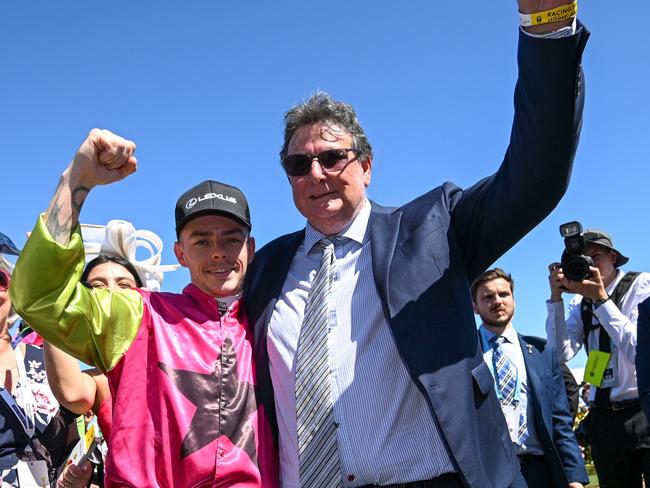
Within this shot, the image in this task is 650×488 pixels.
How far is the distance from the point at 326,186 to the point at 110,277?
1.55 metres

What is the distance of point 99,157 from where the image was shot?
239 centimetres

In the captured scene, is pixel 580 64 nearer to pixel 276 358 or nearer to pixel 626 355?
pixel 276 358

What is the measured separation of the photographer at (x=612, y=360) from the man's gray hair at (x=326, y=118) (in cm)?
279

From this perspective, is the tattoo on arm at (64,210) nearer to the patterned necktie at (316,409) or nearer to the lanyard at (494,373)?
the patterned necktie at (316,409)

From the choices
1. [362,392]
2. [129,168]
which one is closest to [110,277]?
[129,168]

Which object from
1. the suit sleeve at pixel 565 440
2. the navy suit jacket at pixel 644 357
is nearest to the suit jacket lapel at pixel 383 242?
the navy suit jacket at pixel 644 357

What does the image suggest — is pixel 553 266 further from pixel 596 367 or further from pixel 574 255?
pixel 596 367

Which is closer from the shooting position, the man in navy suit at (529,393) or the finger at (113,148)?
the finger at (113,148)

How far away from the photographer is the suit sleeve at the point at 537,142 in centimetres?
222

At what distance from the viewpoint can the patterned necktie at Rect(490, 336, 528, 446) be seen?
5004mm

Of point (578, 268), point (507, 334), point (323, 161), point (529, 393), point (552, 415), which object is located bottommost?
point (552, 415)

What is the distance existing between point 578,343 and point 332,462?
14.0 feet

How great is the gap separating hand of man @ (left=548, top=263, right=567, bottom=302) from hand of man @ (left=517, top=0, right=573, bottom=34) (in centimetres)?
425

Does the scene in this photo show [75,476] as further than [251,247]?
Yes
